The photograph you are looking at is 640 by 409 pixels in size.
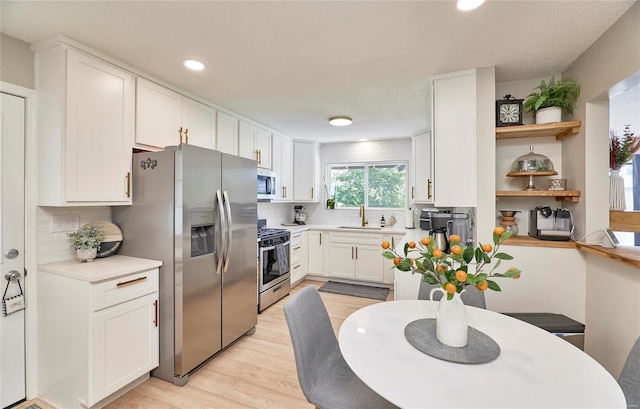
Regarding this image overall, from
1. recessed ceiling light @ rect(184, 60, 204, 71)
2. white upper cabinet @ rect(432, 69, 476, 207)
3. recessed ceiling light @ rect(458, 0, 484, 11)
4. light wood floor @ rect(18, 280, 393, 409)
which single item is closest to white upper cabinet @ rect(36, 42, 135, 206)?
recessed ceiling light @ rect(184, 60, 204, 71)

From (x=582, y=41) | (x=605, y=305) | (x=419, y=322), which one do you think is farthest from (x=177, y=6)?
(x=605, y=305)

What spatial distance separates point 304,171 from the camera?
480cm

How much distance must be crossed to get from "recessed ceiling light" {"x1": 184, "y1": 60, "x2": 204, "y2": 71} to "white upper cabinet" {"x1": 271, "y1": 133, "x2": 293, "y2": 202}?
193 cm

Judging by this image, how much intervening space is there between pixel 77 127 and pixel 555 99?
3.49m

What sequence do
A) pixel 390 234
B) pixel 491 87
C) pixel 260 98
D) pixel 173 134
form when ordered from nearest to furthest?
pixel 491 87, pixel 173 134, pixel 260 98, pixel 390 234

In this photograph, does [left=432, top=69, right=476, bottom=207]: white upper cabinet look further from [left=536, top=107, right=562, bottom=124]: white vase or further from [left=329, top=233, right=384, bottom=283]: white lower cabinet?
[left=329, top=233, right=384, bottom=283]: white lower cabinet

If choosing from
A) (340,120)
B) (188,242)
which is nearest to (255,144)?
(340,120)

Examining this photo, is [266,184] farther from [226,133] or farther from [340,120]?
[340,120]

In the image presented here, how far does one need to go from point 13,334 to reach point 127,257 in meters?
0.76

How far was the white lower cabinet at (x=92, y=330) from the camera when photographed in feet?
5.60

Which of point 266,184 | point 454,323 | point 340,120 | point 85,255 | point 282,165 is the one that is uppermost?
point 340,120

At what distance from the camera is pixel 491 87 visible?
2.21 meters

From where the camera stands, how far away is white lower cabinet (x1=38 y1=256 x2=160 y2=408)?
171 centimetres

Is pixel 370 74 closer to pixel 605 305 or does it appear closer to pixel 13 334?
pixel 605 305
